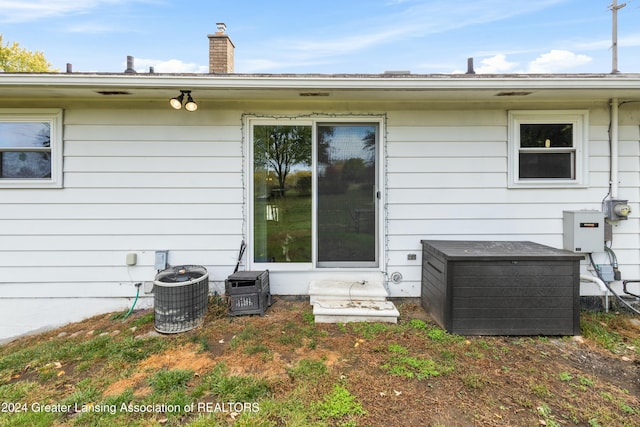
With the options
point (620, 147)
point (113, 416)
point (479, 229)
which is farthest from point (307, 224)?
point (620, 147)

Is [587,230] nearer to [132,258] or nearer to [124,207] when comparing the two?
[132,258]

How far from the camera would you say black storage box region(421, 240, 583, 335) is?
2.68 meters

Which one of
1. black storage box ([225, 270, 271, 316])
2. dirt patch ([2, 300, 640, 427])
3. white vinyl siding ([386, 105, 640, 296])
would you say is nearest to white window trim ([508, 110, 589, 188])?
white vinyl siding ([386, 105, 640, 296])

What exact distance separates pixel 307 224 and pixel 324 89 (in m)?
1.57

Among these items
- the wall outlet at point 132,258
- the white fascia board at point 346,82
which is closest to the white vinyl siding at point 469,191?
the white fascia board at point 346,82

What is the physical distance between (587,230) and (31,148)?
21.5 ft

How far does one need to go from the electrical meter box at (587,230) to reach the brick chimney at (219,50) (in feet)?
16.3

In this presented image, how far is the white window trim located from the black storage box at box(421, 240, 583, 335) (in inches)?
44.5

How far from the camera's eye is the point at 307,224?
3.61 m

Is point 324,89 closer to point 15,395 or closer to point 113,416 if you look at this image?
point 113,416

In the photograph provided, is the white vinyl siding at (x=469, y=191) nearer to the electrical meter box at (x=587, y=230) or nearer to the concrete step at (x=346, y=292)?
the electrical meter box at (x=587, y=230)

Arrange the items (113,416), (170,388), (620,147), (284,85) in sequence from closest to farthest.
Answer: (113,416) < (170,388) < (284,85) < (620,147)

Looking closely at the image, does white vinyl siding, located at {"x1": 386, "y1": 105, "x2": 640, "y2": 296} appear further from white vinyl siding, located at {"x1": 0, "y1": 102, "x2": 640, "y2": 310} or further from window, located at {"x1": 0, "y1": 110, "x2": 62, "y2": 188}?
window, located at {"x1": 0, "y1": 110, "x2": 62, "y2": 188}

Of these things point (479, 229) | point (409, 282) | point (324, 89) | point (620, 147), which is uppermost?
point (324, 89)
